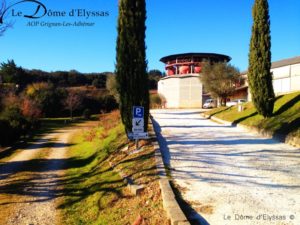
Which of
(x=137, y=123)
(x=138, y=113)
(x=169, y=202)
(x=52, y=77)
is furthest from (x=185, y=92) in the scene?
(x=169, y=202)

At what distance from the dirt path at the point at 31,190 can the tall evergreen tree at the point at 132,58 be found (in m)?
4.02

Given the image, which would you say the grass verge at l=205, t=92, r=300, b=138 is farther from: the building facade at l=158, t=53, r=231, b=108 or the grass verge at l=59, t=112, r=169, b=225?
the building facade at l=158, t=53, r=231, b=108

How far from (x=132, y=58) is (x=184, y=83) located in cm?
5194

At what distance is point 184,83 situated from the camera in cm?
6469

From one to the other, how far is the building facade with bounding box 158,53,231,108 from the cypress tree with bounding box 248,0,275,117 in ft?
127

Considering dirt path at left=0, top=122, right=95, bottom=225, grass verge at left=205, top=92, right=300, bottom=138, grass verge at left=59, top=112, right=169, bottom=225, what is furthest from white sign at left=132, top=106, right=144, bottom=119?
grass verge at left=205, top=92, right=300, bottom=138

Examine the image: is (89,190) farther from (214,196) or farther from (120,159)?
(214,196)

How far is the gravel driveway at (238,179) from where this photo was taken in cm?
585

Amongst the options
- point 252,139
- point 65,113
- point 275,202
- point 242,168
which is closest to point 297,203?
point 275,202

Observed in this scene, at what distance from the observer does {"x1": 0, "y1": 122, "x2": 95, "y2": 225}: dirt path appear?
317 inches

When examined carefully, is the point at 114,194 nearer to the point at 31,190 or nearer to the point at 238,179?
the point at 238,179

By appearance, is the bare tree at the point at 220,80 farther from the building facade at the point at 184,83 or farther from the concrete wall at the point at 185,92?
the concrete wall at the point at 185,92

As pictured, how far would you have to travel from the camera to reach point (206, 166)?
9.35m

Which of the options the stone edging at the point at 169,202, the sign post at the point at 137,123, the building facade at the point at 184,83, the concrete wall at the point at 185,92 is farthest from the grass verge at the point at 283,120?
the concrete wall at the point at 185,92
